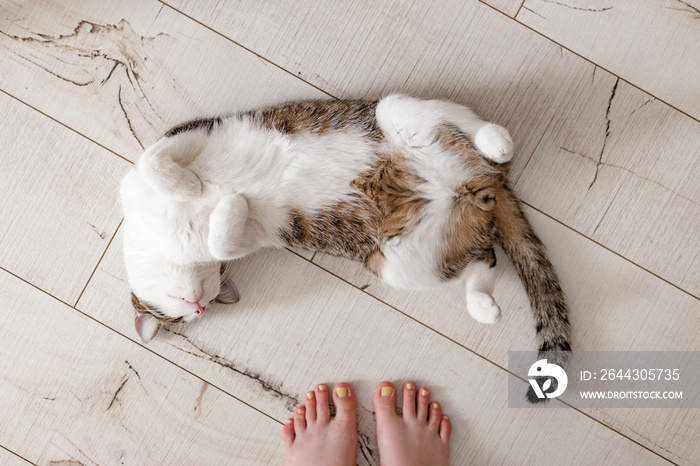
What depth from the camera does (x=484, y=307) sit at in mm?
1274

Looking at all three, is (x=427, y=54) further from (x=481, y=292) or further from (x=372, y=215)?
(x=481, y=292)

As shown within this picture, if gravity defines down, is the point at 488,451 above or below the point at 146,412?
above

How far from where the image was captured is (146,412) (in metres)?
1.51

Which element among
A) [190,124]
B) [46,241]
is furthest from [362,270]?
[46,241]

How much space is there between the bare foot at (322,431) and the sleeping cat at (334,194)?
475 mm

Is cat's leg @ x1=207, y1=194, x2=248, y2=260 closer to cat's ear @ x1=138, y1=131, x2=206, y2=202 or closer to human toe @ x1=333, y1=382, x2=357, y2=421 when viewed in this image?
cat's ear @ x1=138, y1=131, x2=206, y2=202

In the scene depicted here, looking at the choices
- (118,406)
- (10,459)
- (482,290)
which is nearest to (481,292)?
(482,290)

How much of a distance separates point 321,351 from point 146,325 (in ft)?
1.76

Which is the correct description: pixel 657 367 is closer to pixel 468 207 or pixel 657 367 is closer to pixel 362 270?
pixel 468 207

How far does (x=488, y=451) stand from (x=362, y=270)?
700mm

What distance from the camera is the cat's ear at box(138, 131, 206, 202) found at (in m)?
1.15
